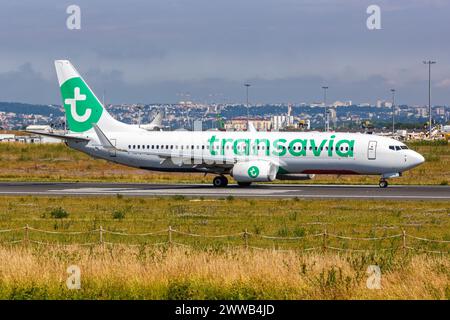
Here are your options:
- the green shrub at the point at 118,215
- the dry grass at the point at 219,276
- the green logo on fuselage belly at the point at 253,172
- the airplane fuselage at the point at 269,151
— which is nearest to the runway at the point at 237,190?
the green logo on fuselage belly at the point at 253,172

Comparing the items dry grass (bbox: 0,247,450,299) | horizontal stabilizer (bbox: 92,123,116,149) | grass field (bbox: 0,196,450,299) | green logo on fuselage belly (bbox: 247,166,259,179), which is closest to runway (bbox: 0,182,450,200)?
green logo on fuselage belly (bbox: 247,166,259,179)

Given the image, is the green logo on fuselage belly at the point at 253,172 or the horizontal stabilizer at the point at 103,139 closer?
the green logo on fuselage belly at the point at 253,172

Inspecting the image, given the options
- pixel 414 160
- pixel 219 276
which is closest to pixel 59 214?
pixel 219 276

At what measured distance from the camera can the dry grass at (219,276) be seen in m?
24.9

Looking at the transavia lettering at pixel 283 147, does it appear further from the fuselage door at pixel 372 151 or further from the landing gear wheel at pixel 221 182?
the landing gear wheel at pixel 221 182

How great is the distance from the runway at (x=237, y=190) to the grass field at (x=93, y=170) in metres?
7.02

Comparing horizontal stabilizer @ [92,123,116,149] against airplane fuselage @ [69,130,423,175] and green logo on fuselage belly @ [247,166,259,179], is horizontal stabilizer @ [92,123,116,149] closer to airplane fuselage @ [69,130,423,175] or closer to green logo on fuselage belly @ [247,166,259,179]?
airplane fuselage @ [69,130,423,175]

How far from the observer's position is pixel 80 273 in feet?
88.3

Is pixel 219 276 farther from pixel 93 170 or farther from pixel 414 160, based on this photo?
pixel 93 170

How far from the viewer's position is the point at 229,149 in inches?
2685

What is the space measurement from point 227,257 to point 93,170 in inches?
2753
